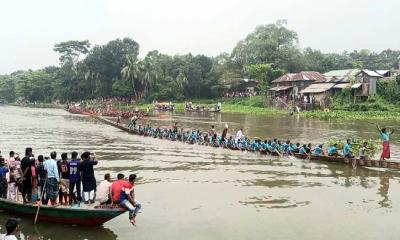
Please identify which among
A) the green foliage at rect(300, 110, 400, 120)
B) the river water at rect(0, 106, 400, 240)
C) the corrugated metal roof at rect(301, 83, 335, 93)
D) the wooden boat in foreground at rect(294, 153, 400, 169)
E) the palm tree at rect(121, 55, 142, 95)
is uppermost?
the palm tree at rect(121, 55, 142, 95)

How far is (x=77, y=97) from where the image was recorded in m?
91.7

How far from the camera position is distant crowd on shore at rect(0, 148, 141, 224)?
450 inches

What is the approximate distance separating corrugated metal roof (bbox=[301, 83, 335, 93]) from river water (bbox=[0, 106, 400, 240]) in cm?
3281

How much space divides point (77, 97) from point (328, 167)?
7903 cm

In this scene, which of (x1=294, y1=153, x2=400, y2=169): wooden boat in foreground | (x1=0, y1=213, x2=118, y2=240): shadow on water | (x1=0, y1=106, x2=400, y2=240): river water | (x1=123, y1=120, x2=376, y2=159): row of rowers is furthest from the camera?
(x1=123, y1=120, x2=376, y2=159): row of rowers

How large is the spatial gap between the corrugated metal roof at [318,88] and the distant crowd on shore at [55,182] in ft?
159

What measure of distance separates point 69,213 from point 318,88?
50977 millimetres

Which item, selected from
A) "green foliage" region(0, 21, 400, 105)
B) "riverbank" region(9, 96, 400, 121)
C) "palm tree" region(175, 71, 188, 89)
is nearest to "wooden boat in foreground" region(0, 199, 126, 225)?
"riverbank" region(9, 96, 400, 121)

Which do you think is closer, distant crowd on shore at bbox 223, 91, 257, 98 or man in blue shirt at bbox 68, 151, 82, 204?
man in blue shirt at bbox 68, 151, 82, 204

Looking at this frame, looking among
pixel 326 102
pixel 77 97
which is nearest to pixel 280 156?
pixel 326 102

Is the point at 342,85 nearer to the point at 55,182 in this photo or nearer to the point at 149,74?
the point at 149,74

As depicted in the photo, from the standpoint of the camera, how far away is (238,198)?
1443cm

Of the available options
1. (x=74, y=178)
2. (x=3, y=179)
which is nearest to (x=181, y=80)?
(x=3, y=179)

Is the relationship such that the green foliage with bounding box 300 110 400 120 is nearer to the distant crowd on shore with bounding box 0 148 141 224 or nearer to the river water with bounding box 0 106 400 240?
the river water with bounding box 0 106 400 240
